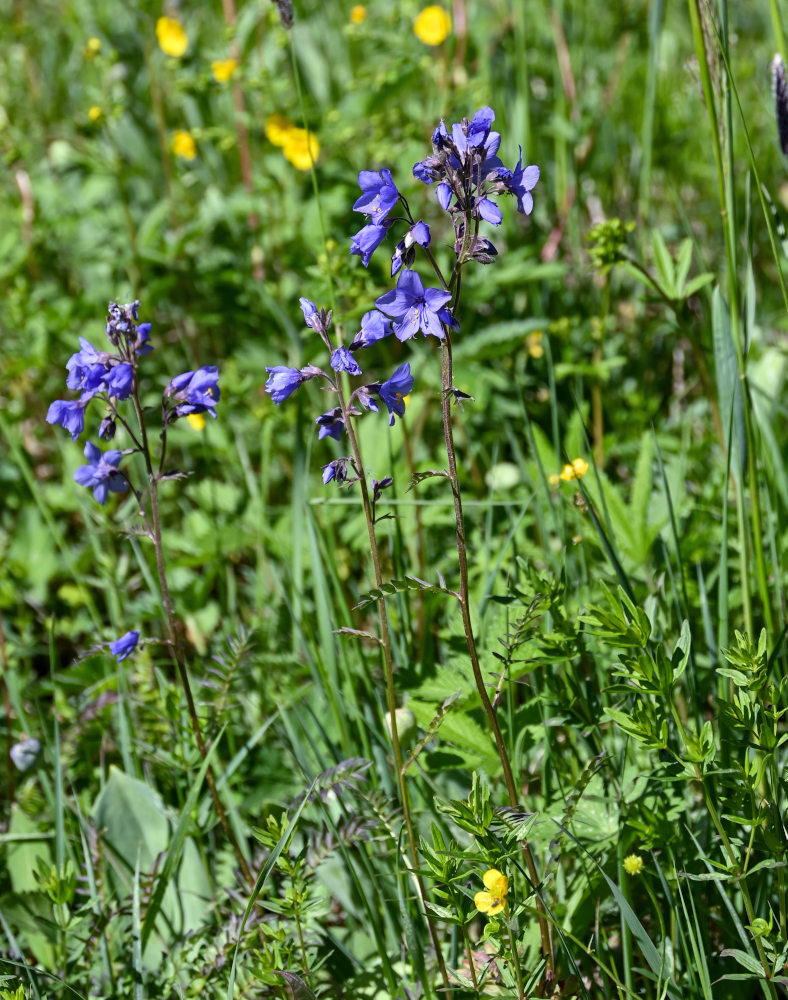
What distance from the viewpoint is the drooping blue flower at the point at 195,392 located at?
1.58 m

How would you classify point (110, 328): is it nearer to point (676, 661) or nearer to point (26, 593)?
point (676, 661)

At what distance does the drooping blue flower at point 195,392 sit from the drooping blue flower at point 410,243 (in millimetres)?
425

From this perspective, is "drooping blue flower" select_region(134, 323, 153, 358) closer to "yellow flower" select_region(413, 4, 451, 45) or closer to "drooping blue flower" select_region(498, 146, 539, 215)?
"drooping blue flower" select_region(498, 146, 539, 215)

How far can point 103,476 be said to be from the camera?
1.63m

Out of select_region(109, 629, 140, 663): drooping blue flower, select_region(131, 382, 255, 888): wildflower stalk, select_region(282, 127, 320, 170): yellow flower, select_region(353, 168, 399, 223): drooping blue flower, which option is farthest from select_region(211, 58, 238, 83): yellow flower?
select_region(109, 629, 140, 663): drooping blue flower

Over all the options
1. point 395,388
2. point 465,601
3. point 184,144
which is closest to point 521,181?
point 395,388

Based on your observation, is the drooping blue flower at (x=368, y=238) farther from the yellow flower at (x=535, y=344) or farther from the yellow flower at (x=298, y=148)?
the yellow flower at (x=298, y=148)

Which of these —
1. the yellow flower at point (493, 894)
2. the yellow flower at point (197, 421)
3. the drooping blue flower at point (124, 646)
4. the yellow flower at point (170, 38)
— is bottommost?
the yellow flower at point (493, 894)

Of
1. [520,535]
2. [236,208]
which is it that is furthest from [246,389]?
[520,535]

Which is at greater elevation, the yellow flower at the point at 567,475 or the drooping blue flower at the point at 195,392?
the drooping blue flower at the point at 195,392

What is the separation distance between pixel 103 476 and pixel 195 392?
22cm

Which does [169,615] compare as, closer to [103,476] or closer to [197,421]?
[103,476]

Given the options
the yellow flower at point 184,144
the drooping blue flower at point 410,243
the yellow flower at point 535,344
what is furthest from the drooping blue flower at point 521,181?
the yellow flower at point 184,144

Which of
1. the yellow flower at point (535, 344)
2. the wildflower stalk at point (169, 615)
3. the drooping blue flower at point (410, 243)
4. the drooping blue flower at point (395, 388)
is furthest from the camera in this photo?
the yellow flower at point (535, 344)
